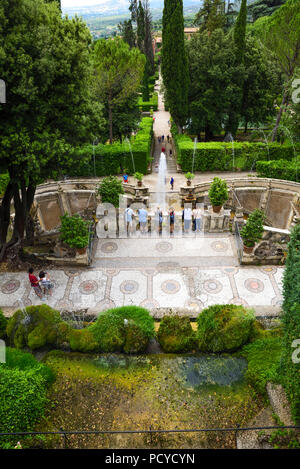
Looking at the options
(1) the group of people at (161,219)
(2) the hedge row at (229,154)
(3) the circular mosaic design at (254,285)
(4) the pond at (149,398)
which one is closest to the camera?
(4) the pond at (149,398)

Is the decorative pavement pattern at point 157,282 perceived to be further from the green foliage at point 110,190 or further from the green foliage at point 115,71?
the green foliage at point 115,71

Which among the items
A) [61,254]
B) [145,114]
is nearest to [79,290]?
[61,254]

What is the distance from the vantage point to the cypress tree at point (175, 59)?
2631 cm

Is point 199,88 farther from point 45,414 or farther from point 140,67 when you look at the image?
point 45,414

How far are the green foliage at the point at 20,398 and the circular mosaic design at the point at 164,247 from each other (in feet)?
30.7

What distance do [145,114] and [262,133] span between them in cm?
2233

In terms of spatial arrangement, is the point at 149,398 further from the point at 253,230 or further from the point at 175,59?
the point at 175,59

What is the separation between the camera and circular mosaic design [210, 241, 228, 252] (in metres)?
16.7

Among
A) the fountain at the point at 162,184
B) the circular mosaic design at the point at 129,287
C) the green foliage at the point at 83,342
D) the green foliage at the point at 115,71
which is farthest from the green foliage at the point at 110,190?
the green foliage at the point at 115,71

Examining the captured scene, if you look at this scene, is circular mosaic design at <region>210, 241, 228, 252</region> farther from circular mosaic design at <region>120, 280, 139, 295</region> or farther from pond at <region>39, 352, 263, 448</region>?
pond at <region>39, 352, 263, 448</region>

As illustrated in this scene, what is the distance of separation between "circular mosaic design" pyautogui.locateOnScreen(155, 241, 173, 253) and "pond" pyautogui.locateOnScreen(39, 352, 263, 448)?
7553 mm

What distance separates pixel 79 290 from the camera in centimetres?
1402

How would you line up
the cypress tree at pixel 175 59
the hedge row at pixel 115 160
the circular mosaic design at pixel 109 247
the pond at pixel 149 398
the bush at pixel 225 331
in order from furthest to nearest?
the cypress tree at pixel 175 59 → the hedge row at pixel 115 160 → the circular mosaic design at pixel 109 247 → the bush at pixel 225 331 → the pond at pixel 149 398

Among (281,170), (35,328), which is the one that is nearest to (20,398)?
(35,328)
